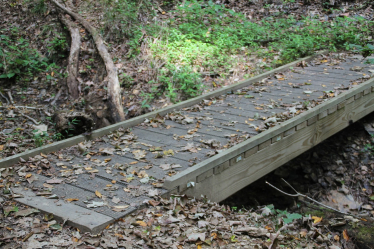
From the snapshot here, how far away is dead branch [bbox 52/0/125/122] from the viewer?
705 cm

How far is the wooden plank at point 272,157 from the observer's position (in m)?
4.43

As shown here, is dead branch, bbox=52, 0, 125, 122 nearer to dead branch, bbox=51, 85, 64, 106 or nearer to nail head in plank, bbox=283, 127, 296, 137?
dead branch, bbox=51, 85, 64, 106

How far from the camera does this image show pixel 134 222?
3406mm

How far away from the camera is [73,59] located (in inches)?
352

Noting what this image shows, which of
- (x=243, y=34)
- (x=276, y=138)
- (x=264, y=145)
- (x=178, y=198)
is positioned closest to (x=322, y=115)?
(x=276, y=138)

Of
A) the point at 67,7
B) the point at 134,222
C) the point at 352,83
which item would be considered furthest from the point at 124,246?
the point at 67,7

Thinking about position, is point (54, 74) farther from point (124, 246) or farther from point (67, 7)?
point (124, 246)

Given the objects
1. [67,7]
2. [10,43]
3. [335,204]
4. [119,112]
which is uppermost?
[67,7]

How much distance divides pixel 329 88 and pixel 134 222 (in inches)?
189

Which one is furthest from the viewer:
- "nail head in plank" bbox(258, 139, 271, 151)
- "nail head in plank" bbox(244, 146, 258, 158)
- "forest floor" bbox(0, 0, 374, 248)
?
"nail head in plank" bbox(258, 139, 271, 151)

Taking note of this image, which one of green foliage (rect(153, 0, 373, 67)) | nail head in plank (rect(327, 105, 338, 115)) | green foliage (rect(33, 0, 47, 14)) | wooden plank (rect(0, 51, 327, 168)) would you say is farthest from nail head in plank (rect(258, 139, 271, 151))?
green foliage (rect(33, 0, 47, 14))

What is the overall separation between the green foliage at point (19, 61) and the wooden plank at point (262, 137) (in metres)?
6.07

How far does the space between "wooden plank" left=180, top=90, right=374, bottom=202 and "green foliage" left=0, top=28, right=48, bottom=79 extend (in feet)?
19.9

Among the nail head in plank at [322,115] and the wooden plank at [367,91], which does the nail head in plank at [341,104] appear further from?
the wooden plank at [367,91]
